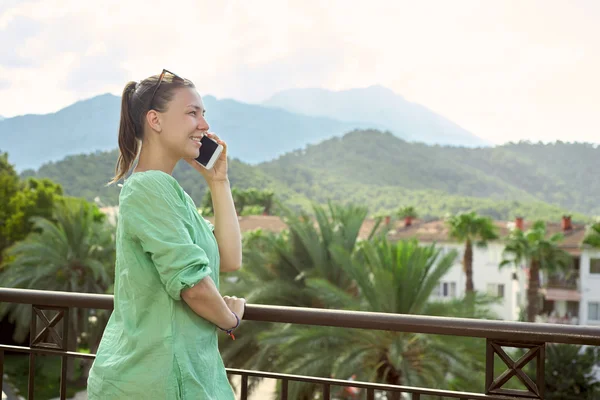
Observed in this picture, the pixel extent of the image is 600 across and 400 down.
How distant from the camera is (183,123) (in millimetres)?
1511

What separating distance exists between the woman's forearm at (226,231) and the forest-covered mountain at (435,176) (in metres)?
69.5

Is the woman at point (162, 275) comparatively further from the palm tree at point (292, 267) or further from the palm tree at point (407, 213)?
the palm tree at point (407, 213)

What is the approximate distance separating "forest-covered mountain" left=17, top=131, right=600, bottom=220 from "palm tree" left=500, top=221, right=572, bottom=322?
108 ft

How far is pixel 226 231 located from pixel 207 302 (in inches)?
12.4

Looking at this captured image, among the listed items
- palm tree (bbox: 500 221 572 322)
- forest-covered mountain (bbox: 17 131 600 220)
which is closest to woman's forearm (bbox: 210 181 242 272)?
palm tree (bbox: 500 221 572 322)

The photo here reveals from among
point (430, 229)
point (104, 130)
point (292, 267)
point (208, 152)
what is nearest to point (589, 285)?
point (430, 229)

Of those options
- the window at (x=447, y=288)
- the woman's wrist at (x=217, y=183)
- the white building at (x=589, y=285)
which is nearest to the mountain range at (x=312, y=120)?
the window at (x=447, y=288)

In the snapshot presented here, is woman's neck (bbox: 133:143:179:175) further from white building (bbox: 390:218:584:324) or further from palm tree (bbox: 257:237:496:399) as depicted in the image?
white building (bbox: 390:218:584:324)

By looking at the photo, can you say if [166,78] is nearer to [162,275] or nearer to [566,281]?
[162,275]

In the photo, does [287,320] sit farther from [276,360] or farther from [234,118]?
[234,118]

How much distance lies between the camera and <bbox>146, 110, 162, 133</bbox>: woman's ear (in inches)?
58.9

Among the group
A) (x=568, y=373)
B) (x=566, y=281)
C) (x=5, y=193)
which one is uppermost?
(x=5, y=193)

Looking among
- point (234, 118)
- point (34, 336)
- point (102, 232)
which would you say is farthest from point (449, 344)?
point (234, 118)

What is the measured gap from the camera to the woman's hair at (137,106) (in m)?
1.50
